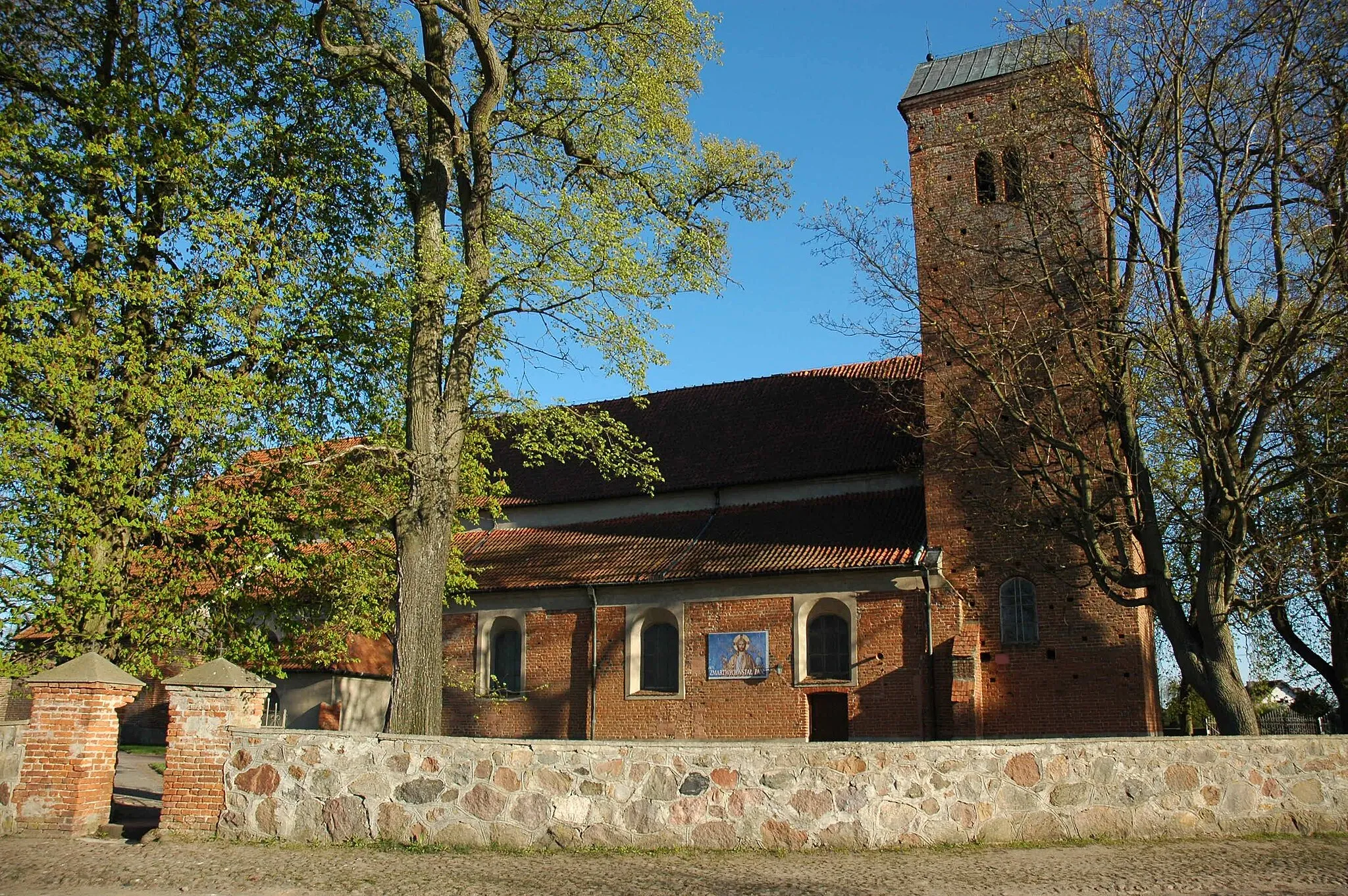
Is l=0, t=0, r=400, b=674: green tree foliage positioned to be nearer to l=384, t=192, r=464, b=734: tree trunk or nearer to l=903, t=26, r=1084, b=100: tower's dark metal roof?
l=384, t=192, r=464, b=734: tree trunk

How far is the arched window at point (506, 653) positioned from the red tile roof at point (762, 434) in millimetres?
3268

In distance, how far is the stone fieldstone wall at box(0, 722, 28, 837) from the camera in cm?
942

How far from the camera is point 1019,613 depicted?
19.3 meters

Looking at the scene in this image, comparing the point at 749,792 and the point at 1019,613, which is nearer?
the point at 749,792

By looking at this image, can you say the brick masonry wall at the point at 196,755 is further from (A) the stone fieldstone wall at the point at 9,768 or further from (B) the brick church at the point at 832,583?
(B) the brick church at the point at 832,583

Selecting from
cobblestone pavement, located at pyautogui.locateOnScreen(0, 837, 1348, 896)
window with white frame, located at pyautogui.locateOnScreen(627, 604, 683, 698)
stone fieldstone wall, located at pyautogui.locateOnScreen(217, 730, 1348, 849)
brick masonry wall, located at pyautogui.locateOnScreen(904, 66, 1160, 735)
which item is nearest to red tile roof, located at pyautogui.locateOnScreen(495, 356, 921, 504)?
brick masonry wall, located at pyautogui.locateOnScreen(904, 66, 1160, 735)

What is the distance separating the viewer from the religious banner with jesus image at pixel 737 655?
2070cm

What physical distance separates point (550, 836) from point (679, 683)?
1259 centimetres

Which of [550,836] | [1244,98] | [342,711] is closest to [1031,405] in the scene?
[1244,98]

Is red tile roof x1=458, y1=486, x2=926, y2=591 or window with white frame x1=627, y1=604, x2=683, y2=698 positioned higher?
red tile roof x1=458, y1=486, x2=926, y2=591

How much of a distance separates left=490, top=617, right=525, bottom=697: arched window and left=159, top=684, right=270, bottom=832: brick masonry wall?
13984 millimetres

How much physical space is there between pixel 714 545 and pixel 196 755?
14038 mm

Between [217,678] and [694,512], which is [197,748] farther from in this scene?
[694,512]

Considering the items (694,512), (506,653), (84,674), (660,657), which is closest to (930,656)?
(660,657)
